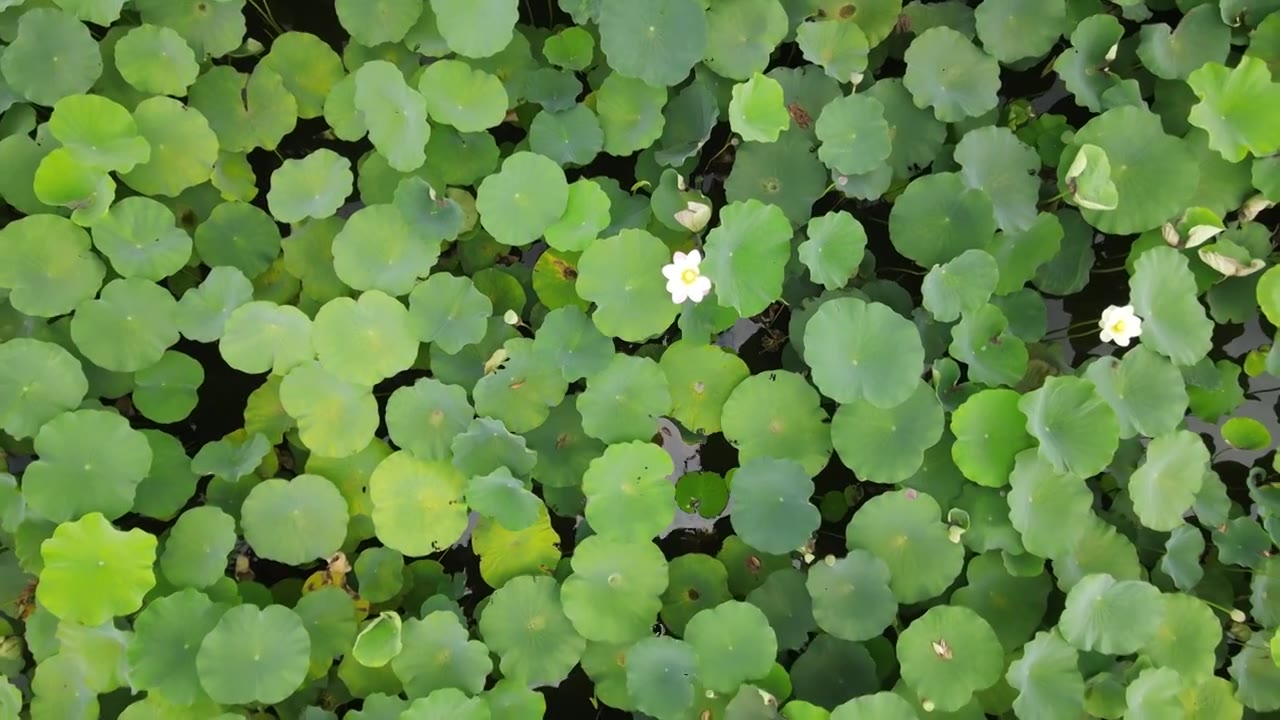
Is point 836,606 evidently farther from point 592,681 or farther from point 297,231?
point 297,231

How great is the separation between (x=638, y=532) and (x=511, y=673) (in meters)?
0.45

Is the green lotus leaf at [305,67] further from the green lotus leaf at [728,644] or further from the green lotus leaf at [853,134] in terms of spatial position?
the green lotus leaf at [728,644]

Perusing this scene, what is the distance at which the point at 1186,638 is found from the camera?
1938 mm

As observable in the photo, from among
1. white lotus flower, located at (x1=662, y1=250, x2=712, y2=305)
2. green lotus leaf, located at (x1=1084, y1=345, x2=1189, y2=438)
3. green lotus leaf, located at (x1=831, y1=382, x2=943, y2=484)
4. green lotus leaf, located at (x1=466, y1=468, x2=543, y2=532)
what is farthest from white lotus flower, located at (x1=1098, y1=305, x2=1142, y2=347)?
green lotus leaf, located at (x1=466, y1=468, x2=543, y2=532)

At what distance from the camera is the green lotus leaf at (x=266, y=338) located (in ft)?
6.48

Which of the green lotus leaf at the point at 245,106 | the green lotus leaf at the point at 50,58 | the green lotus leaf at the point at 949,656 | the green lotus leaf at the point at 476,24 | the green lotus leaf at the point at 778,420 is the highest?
the green lotus leaf at the point at 476,24

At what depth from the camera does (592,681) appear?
2.18m

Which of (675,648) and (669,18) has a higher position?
(669,18)

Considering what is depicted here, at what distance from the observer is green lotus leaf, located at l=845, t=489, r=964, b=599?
192 centimetres

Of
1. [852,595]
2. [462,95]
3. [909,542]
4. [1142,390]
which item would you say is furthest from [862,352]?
[462,95]

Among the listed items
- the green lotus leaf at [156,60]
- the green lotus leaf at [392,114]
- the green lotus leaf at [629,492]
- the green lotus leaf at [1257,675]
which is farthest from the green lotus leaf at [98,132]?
the green lotus leaf at [1257,675]

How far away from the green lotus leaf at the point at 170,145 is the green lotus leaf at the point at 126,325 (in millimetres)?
257

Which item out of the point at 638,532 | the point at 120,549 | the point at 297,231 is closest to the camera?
the point at 120,549

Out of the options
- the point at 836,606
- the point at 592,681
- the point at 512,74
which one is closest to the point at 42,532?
the point at 592,681
